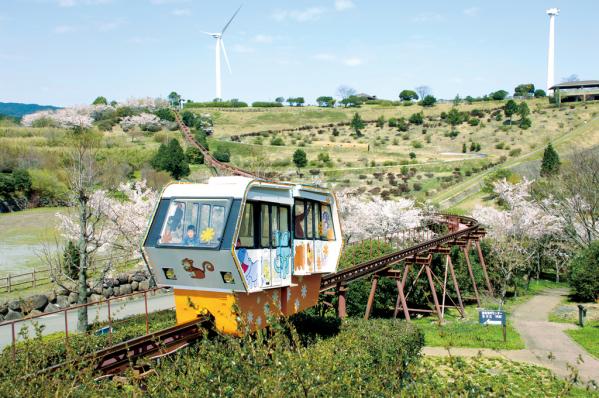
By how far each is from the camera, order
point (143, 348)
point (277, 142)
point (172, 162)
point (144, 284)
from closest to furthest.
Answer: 1. point (143, 348)
2. point (144, 284)
3. point (172, 162)
4. point (277, 142)

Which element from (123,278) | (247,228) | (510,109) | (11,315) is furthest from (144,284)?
(510,109)

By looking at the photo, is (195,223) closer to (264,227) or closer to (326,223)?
(264,227)

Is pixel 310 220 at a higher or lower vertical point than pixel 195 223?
lower

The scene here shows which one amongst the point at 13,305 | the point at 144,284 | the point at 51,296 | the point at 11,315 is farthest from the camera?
the point at 144,284

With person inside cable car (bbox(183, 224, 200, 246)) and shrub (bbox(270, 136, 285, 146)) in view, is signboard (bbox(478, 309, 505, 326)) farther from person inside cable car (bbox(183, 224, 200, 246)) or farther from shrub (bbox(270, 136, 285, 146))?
shrub (bbox(270, 136, 285, 146))

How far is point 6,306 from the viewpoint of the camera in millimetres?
27266

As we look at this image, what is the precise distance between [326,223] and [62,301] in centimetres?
1953

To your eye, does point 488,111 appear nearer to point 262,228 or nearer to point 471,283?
point 471,283

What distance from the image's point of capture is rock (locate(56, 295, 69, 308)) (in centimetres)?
2932

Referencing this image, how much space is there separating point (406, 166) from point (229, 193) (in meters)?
64.5

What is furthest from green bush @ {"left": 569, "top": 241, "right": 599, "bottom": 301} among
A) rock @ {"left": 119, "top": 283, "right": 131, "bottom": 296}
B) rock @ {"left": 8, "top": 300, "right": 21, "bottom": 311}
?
rock @ {"left": 8, "top": 300, "right": 21, "bottom": 311}

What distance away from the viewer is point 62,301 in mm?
29531

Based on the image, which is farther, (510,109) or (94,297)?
(510,109)

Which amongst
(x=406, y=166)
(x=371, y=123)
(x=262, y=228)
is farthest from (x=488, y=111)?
(x=262, y=228)
